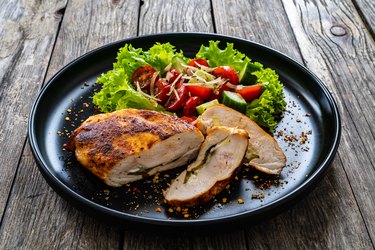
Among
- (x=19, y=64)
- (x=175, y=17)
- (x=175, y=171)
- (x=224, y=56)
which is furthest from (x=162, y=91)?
(x=175, y=17)

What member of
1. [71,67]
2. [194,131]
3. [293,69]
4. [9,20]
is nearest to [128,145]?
[194,131]

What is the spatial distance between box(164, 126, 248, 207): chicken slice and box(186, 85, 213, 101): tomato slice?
21.8 inches

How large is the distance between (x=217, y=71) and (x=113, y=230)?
1.49m

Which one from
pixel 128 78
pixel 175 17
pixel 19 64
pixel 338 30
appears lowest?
pixel 19 64

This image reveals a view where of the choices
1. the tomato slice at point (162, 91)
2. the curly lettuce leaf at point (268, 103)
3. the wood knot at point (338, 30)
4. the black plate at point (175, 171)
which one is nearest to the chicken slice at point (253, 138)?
the black plate at point (175, 171)

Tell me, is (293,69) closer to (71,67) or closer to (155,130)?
(155,130)

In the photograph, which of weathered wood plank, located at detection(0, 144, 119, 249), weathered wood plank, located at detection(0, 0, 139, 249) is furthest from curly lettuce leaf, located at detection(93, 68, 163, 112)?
weathered wood plank, located at detection(0, 144, 119, 249)

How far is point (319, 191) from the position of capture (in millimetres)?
3188

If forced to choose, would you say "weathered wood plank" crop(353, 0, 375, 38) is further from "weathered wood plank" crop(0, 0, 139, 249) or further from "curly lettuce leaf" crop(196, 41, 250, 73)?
"weathered wood plank" crop(0, 0, 139, 249)

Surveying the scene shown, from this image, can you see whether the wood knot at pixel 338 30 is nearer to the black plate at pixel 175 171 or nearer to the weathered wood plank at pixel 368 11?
the weathered wood plank at pixel 368 11

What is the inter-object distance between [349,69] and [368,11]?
1.11 meters

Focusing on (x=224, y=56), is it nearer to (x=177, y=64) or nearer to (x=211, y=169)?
(x=177, y=64)

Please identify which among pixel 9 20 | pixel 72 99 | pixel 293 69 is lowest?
pixel 9 20

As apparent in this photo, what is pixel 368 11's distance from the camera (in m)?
5.26
